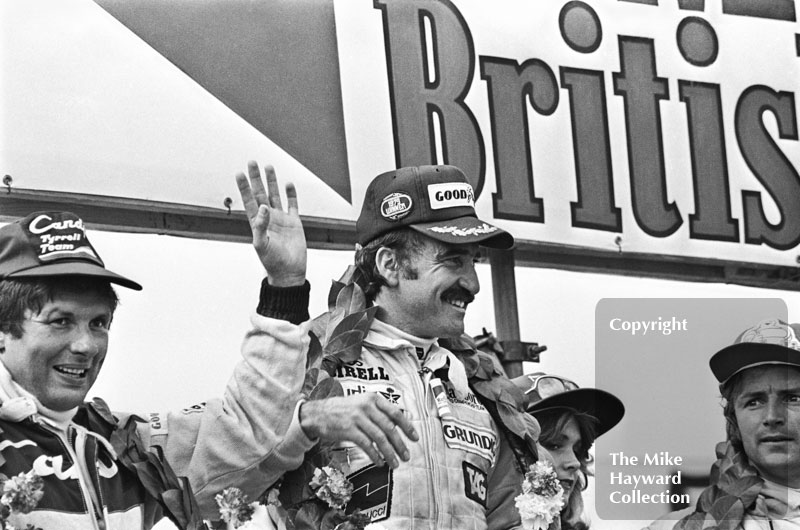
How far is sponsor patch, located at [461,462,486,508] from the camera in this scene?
3521 millimetres

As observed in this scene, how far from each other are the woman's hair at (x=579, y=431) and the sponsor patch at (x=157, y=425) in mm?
1623

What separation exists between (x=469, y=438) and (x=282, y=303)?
64 cm

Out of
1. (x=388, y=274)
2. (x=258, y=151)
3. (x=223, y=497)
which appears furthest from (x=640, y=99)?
(x=223, y=497)

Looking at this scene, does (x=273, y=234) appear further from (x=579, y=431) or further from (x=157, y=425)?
(x=579, y=431)

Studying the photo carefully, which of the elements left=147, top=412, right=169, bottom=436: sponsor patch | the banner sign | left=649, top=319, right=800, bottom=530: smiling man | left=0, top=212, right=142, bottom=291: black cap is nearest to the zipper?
left=147, top=412, right=169, bottom=436: sponsor patch

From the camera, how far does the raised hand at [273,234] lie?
3250mm

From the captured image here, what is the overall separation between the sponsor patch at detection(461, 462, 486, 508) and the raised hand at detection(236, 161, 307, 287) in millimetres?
644

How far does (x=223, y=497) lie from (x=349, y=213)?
167 cm

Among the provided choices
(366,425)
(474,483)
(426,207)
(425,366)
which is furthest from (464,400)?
(366,425)

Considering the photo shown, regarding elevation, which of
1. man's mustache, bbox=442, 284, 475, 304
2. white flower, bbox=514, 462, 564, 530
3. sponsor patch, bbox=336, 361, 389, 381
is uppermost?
man's mustache, bbox=442, 284, 475, 304

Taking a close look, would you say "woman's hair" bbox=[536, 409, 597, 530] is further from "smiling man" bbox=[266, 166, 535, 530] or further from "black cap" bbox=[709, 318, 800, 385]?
"smiling man" bbox=[266, 166, 535, 530]

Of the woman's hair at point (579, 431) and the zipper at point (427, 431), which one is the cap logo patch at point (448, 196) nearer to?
the zipper at point (427, 431)

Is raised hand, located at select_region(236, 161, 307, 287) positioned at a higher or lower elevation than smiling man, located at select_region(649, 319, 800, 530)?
higher

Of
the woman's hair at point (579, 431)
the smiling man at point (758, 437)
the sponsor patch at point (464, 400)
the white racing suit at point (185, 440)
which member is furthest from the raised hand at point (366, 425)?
the woman's hair at point (579, 431)
